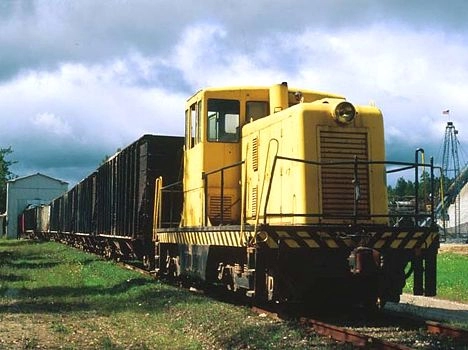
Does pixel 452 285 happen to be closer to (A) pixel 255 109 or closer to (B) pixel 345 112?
(A) pixel 255 109

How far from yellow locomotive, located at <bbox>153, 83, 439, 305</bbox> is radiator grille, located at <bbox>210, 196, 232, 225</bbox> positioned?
12.0 inches

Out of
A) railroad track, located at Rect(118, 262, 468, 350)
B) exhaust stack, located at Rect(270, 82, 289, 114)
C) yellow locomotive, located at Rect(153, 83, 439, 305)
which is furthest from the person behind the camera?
exhaust stack, located at Rect(270, 82, 289, 114)

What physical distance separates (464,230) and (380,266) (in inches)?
2196

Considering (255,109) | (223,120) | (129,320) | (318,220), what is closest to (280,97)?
(255,109)

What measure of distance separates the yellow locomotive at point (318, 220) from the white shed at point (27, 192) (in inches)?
2798

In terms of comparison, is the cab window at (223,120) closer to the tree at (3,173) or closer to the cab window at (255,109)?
the cab window at (255,109)

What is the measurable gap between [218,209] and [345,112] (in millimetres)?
3434

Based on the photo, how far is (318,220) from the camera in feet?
32.9

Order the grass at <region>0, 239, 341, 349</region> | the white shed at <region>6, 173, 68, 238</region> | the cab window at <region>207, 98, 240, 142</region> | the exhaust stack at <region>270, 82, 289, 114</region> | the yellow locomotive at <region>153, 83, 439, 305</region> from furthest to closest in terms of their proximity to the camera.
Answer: the white shed at <region>6, 173, 68, 238</region>, the cab window at <region>207, 98, 240, 142</region>, the exhaust stack at <region>270, 82, 289, 114</region>, the yellow locomotive at <region>153, 83, 439, 305</region>, the grass at <region>0, 239, 341, 349</region>

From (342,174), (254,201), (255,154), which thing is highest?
(255,154)

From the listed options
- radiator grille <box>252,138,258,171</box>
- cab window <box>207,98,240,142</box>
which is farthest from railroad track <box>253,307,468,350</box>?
cab window <box>207,98,240,142</box>

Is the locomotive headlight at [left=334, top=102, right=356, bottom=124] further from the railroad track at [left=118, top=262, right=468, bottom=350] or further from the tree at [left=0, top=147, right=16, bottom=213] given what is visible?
the tree at [left=0, top=147, right=16, bottom=213]

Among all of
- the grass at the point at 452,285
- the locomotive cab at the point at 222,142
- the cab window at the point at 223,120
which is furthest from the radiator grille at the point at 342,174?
the grass at the point at 452,285

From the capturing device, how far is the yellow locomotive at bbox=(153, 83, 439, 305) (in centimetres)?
959
